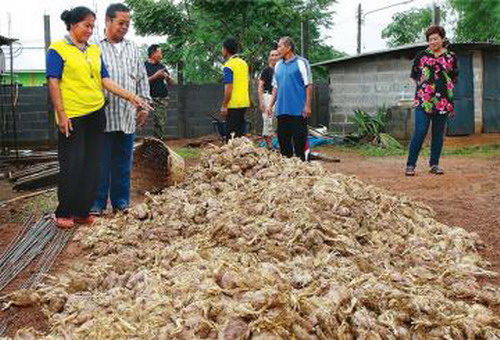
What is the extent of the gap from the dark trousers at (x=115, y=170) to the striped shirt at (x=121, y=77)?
0.34ft

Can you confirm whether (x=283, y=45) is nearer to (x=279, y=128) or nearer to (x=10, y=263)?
(x=279, y=128)

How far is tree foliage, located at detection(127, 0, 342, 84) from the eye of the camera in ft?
52.6

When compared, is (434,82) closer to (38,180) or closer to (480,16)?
(38,180)

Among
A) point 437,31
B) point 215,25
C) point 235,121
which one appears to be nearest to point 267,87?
point 235,121

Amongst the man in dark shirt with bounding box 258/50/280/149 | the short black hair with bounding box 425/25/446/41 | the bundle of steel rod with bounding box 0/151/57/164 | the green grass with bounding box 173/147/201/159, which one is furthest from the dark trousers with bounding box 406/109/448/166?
the bundle of steel rod with bounding box 0/151/57/164

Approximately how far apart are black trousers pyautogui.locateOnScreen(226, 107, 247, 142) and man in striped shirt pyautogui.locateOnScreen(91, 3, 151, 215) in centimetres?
235

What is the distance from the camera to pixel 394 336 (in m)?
2.71

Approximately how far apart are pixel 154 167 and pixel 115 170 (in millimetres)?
1073

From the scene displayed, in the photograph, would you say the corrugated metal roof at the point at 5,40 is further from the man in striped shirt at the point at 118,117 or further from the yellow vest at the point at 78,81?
the yellow vest at the point at 78,81

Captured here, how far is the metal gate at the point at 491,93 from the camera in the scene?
43.1ft

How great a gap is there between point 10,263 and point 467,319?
2812 millimetres

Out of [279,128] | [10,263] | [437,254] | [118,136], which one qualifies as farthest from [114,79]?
[437,254]

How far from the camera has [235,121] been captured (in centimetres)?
795

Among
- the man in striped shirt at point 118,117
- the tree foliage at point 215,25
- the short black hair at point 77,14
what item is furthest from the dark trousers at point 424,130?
the tree foliage at point 215,25
